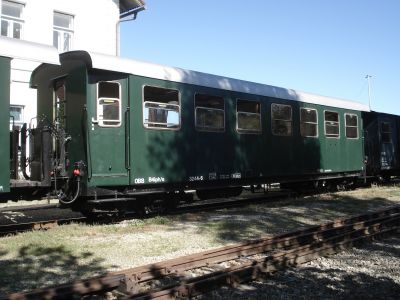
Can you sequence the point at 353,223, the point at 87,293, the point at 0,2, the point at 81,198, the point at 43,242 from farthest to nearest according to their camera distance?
the point at 0,2, the point at 81,198, the point at 353,223, the point at 43,242, the point at 87,293

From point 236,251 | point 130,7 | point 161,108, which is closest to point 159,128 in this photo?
point 161,108

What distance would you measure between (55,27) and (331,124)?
1102 cm

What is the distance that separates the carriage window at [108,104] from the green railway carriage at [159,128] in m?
0.02

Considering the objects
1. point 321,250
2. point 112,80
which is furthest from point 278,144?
point 321,250

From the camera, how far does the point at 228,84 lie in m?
11.9

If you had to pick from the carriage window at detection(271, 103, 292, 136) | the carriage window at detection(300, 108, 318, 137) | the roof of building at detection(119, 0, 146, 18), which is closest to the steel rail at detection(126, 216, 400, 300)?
the carriage window at detection(271, 103, 292, 136)

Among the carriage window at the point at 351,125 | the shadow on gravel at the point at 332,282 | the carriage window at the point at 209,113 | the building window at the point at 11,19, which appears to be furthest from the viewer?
the building window at the point at 11,19

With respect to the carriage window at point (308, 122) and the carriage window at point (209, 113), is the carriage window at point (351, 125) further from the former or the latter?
the carriage window at point (209, 113)

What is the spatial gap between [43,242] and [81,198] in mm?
2132

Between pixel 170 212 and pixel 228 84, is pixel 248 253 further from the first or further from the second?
pixel 228 84

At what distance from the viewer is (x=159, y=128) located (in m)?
10.3

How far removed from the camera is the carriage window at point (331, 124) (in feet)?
50.9

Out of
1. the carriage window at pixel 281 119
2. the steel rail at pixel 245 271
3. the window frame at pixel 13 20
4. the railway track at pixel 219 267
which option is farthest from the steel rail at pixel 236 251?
the window frame at pixel 13 20

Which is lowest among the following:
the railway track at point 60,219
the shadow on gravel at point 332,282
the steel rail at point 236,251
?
the shadow on gravel at point 332,282
